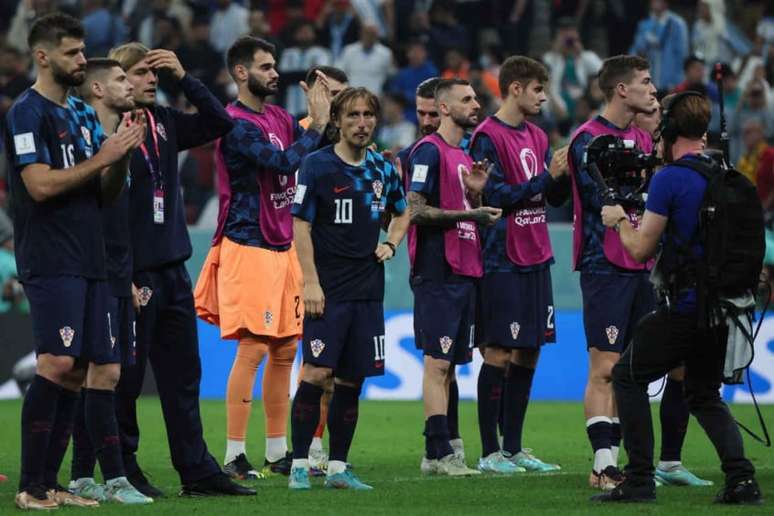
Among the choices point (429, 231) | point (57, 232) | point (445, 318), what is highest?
point (429, 231)

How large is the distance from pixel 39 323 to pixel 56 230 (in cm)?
48

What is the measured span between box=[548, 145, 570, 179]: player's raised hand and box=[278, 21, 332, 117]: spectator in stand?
1116 cm

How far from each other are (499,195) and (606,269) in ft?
3.67

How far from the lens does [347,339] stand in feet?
29.8

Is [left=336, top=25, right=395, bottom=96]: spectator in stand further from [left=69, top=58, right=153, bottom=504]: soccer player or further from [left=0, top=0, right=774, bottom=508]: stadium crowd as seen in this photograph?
[left=69, top=58, right=153, bottom=504]: soccer player

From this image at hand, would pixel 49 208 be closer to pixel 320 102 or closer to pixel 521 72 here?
pixel 320 102

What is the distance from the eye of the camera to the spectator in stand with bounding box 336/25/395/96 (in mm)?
21188

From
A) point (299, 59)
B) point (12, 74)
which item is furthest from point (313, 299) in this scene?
point (12, 74)

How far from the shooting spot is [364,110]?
916 centimetres

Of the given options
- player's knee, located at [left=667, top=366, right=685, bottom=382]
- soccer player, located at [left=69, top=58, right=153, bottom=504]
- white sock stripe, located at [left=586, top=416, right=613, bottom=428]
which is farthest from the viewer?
player's knee, located at [left=667, top=366, right=685, bottom=382]

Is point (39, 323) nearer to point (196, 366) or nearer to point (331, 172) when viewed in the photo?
point (196, 366)

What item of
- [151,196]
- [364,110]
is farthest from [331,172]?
[151,196]

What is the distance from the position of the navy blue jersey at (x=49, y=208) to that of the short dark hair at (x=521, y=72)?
350cm

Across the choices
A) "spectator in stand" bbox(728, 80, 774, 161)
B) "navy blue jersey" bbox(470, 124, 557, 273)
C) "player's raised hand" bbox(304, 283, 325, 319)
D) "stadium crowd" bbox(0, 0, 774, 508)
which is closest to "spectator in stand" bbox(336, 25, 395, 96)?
"spectator in stand" bbox(728, 80, 774, 161)
